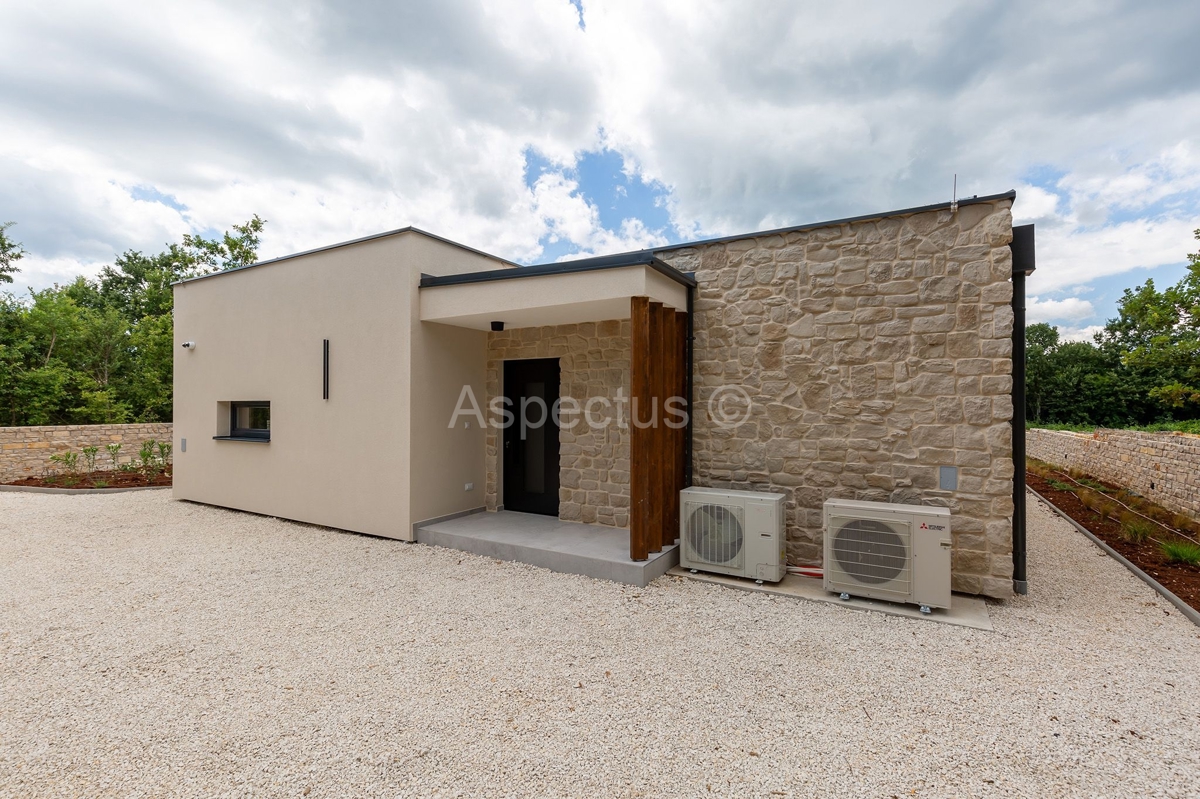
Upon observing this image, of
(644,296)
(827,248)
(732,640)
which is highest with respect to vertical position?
(827,248)

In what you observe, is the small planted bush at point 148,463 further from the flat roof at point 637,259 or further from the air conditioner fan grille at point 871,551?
the air conditioner fan grille at point 871,551

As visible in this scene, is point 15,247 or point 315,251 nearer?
point 315,251

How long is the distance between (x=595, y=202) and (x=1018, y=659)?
9.69m

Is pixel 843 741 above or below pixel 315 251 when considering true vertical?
below

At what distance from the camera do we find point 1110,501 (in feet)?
25.6

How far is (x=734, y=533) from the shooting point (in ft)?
14.7

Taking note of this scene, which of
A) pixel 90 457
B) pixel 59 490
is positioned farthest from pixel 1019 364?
pixel 90 457

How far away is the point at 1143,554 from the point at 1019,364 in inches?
137

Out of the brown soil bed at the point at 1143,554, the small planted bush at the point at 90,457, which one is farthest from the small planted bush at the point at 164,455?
the brown soil bed at the point at 1143,554

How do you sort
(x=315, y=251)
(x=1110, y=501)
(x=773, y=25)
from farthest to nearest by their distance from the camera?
(x=1110, y=501), (x=315, y=251), (x=773, y=25)

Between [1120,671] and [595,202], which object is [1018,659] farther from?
[595,202]

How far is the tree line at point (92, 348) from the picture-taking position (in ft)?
41.0

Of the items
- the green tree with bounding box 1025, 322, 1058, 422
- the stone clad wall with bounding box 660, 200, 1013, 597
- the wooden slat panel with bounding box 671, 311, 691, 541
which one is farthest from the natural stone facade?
the green tree with bounding box 1025, 322, 1058, 422

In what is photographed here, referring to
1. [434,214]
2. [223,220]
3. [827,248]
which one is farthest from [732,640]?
[223,220]
